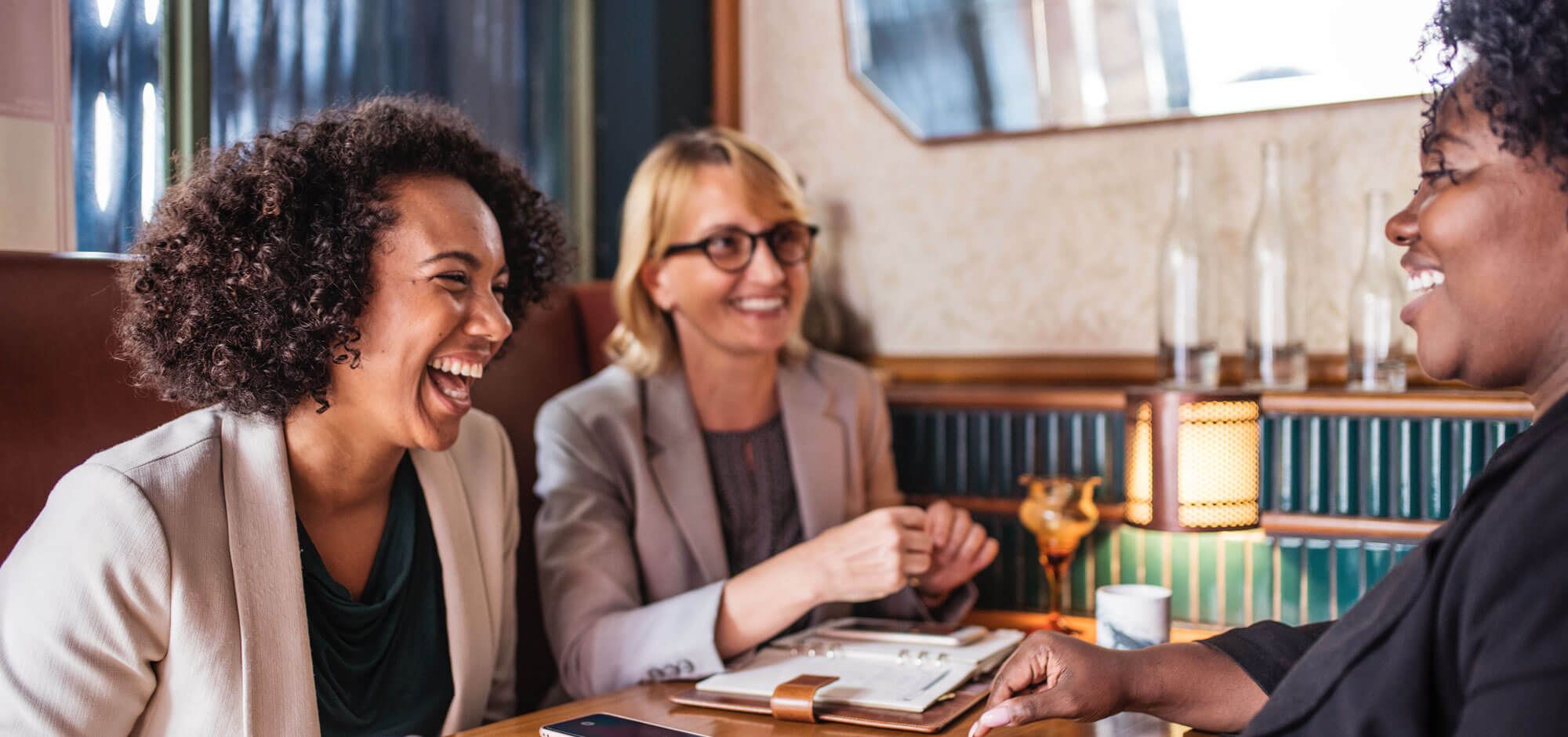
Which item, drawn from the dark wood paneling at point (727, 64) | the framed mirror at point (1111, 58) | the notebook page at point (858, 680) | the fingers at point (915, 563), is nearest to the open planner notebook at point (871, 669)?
the notebook page at point (858, 680)

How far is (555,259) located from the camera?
6.07 ft

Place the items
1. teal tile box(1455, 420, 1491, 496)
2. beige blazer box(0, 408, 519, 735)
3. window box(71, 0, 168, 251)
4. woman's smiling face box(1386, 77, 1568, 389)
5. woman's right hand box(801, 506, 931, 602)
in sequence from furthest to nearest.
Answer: teal tile box(1455, 420, 1491, 496)
window box(71, 0, 168, 251)
woman's right hand box(801, 506, 931, 602)
beige blazer box(0, 408, 519, 735)
woman's smiling face box(1386, 77, 1568, 389)

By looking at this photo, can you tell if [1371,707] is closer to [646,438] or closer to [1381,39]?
[646,438]

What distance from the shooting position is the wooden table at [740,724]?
129 centimetres

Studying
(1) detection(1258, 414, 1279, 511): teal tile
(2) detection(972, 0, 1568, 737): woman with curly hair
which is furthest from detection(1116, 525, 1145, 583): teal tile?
(2) detection(972, 0, 1568, 737): woman with curly hair

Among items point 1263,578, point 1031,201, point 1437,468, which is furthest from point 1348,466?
point 1031,201

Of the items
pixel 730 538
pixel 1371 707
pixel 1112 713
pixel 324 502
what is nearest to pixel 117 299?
pixel 324 502

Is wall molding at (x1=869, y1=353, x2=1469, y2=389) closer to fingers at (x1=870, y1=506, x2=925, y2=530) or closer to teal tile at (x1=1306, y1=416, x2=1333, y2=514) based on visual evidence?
teal tile at (x1=1306, y1=416, x2=1333, y2=514)

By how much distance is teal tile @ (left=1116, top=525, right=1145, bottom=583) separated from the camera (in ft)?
7.57

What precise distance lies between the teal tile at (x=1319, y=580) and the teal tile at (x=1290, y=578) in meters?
0.01

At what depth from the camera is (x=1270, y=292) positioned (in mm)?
2326

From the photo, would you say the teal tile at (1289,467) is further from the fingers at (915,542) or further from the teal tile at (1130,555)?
the fingers at (915,542)

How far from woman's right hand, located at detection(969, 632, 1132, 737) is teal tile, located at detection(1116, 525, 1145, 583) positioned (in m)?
1.05

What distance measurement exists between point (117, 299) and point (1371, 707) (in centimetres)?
161
